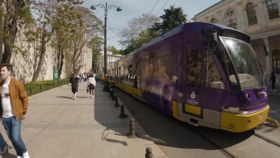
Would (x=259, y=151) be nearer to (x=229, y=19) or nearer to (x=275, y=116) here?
(x=275, y=116)

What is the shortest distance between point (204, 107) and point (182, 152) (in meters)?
1.26

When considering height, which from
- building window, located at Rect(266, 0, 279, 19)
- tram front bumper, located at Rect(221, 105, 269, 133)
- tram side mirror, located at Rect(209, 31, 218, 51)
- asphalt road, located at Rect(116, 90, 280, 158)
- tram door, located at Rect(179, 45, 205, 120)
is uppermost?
building window, located at Rect(266, 0, 279, 19)

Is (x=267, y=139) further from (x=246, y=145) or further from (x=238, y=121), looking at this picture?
(x=238, y=121)

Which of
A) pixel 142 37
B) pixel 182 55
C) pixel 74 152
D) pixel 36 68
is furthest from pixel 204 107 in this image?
pixel 142 37

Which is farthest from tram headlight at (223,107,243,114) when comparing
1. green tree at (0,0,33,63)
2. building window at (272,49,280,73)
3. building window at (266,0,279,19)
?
building window at (272,49,280,73)

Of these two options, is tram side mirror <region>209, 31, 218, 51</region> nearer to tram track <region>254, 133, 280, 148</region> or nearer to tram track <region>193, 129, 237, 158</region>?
tram track <region>193, 129, 237, 158</region>

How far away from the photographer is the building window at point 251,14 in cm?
3172

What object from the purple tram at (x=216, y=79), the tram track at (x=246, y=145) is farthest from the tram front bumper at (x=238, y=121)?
the tram track at (x=246, y=145)

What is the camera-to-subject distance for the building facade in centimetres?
2901

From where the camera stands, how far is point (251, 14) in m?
32.3

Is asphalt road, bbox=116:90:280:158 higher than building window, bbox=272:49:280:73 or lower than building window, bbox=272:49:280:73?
lower

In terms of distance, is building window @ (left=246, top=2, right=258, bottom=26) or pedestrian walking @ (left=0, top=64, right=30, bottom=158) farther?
building window @ (left=246, top=2, right=258, bottom=26)

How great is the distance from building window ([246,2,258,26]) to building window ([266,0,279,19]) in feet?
6.71

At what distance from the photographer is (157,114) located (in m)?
11.9
